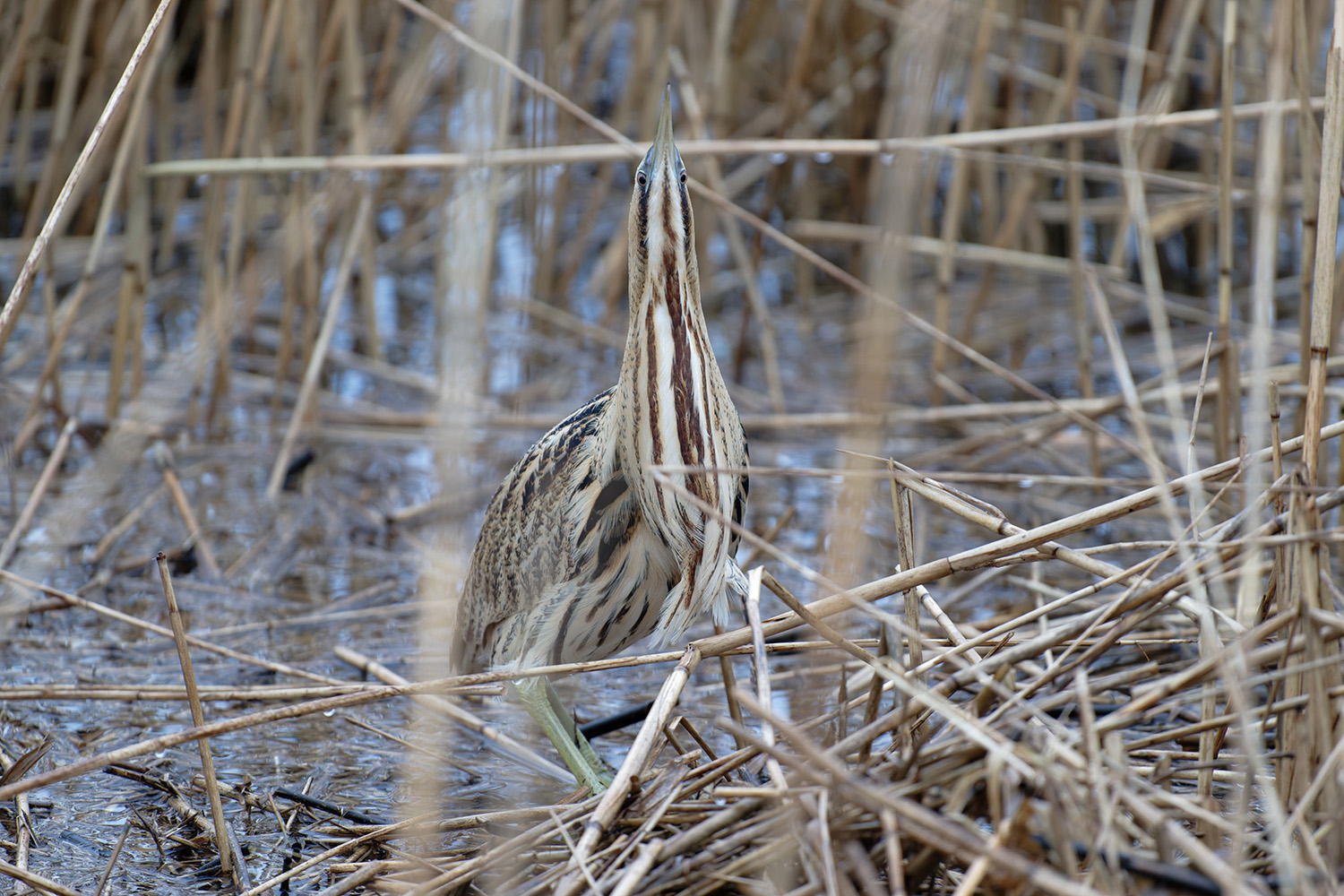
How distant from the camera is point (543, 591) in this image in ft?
7.22

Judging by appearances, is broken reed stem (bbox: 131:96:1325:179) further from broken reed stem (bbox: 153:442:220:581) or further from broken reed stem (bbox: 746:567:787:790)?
broken reed stem (bbox: 746:567:787:790)

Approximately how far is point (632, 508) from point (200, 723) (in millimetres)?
689

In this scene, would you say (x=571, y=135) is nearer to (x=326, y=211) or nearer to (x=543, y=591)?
(x=326, y=211)

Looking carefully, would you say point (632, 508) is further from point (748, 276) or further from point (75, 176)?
point (748, 276)

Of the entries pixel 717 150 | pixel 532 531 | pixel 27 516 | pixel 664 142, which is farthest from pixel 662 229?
pixel 27 516

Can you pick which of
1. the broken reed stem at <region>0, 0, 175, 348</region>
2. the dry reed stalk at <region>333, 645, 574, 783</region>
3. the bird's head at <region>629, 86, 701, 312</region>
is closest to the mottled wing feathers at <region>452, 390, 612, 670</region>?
the dry reed stalk at <region>333, 645, 574, 783</region>

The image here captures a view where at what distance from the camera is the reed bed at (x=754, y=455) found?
1460mm

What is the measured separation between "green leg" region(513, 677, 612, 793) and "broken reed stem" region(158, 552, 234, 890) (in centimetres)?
51

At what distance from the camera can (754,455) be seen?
12.1ft

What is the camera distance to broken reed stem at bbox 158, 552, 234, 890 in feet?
5.67

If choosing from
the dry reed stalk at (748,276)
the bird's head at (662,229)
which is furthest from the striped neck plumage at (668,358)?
the dry reed stalk at (748,276)

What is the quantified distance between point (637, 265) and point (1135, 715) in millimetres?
845

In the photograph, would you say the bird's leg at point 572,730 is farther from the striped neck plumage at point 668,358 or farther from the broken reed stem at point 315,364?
the broken reed stem at point 315,364

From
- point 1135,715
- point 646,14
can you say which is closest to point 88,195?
point 646,14
